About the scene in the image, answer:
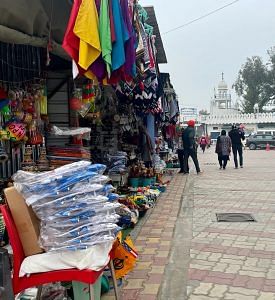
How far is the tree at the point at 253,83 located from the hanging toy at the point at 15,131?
203 feet

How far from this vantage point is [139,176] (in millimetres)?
9633

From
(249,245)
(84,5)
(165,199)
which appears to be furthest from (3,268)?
(165,199)

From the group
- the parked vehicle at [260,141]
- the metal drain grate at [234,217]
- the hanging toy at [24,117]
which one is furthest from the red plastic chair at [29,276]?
the parked vehicle at [260,141]

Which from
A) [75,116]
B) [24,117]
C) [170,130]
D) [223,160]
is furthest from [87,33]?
[223,160]

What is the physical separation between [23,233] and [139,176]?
698 cm

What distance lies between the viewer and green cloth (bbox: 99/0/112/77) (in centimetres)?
316

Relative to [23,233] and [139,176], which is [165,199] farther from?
[23,233]

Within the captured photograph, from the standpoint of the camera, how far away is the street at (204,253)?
3.90 m

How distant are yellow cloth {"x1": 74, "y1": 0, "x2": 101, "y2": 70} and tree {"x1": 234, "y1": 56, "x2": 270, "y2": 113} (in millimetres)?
62373

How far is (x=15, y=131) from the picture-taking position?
4145 mm

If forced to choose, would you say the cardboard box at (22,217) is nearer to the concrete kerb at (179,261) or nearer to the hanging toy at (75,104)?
the concrete kerb at (179,261)

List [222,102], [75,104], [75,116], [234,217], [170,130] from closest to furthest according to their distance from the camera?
1. [75,104]
2. [75,116]
3. [234,217]
4. [170,130]
5. [222,102]

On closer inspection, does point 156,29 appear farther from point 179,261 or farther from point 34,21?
point 179,261

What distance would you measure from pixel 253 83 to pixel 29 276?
63.6 meters
